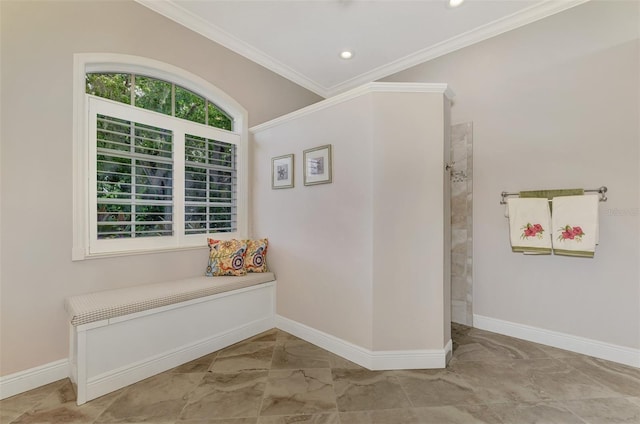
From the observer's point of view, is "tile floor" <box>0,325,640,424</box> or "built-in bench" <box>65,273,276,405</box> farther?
"built-in bench" <box>65,273,276,405</box>

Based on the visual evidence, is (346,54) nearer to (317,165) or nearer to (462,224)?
(317,165)

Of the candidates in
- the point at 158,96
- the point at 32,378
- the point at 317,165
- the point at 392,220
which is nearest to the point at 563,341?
the point at 392,220

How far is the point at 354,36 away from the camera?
2.82 meters

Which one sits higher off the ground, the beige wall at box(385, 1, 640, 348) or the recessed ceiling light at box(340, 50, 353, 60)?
the recessed ceiling light at box(340, 50, 353, 60)

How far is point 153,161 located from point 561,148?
11.8ft

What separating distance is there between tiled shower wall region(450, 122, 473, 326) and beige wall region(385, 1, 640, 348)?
2.7 inches

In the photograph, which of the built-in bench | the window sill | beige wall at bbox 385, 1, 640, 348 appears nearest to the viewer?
the built-in bench

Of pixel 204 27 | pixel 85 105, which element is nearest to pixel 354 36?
pixel 204 27

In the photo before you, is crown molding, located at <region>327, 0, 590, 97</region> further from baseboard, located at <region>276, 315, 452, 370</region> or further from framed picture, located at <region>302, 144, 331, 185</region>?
baseboard, located at <region>276, 315, 452, 370</region>

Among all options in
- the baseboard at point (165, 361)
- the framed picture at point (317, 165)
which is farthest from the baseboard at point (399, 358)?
the framed picture at point (317, 165)

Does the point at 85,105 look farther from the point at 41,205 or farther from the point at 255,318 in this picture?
the point at 255,318

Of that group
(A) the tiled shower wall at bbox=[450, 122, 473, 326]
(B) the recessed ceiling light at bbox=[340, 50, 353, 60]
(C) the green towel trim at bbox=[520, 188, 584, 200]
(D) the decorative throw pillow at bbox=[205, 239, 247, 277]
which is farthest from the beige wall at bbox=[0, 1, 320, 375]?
(C) the green towel trim at bbox=[520, 188, 584, 200]

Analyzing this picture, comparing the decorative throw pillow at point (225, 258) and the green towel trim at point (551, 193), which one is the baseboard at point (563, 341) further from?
the decorative throw pillow at point (225, 258)

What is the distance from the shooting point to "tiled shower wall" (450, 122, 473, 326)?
9.21ft
